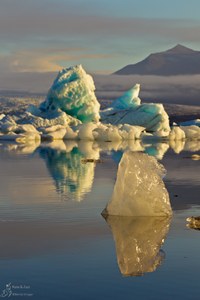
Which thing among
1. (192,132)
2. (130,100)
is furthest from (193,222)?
(130,100)

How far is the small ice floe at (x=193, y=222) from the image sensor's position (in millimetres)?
9320

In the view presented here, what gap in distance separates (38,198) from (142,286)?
6668 mm

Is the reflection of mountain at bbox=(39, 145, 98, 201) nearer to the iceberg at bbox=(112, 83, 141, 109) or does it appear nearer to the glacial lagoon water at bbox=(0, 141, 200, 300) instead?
the glacial lagoon water at bbox=(0, 141, 200, 300)

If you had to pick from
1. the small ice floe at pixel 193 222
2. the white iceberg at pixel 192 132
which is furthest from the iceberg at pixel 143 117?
the small ice floe at pixel 193 222

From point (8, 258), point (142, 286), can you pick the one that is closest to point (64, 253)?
point (8, 258)

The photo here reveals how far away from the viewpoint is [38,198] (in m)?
12.6

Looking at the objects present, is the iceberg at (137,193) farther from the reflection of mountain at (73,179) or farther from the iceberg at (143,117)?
the iceberg at (143,117)

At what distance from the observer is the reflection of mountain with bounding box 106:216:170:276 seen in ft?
22.9

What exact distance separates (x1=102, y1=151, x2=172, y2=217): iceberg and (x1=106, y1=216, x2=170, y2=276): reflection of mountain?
0.60ft

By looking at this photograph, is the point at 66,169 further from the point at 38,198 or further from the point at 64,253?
the point at 64,253

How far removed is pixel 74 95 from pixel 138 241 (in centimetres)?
4706

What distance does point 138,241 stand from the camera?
8.25 m

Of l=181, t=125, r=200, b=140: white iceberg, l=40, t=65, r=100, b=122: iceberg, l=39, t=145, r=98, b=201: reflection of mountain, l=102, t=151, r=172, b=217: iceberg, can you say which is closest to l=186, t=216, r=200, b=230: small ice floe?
l=102, t=151, r=172, b=217: iceberg

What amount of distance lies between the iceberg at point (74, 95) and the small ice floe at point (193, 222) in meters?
44.5
